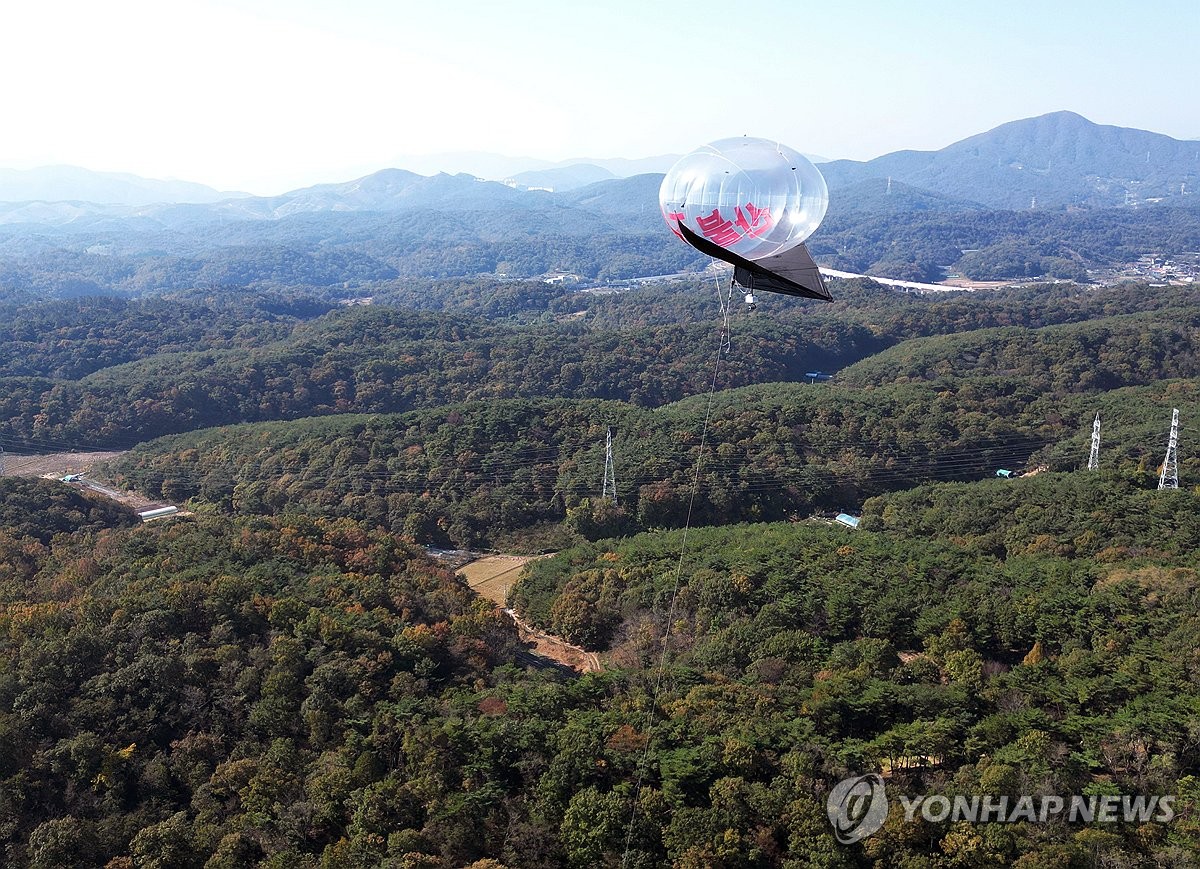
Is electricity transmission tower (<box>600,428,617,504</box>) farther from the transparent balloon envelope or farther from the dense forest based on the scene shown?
the transparent balloon envelope

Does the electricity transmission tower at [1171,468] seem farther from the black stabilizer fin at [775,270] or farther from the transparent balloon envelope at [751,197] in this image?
the transparent balloon envelope at [751,197]

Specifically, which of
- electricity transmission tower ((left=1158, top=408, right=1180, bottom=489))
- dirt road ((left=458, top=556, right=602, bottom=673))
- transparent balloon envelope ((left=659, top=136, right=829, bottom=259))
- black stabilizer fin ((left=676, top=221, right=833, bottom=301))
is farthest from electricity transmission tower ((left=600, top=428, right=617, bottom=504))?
transparent balloon envelope ((left=659, top=136, right=829, bottom=259))

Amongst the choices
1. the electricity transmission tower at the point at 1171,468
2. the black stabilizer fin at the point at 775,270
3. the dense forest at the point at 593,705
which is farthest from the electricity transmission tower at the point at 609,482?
the black stabilizer fin at the point at 775,270

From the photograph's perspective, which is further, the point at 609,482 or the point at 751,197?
the point at 609,482

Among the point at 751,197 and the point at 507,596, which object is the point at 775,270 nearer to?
the point at 751,197

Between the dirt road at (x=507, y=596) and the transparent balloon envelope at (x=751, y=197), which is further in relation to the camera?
the dirt road at (x=507, y=596)

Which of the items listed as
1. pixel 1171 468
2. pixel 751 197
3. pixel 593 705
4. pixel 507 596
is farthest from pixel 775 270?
pixel 1171 468
